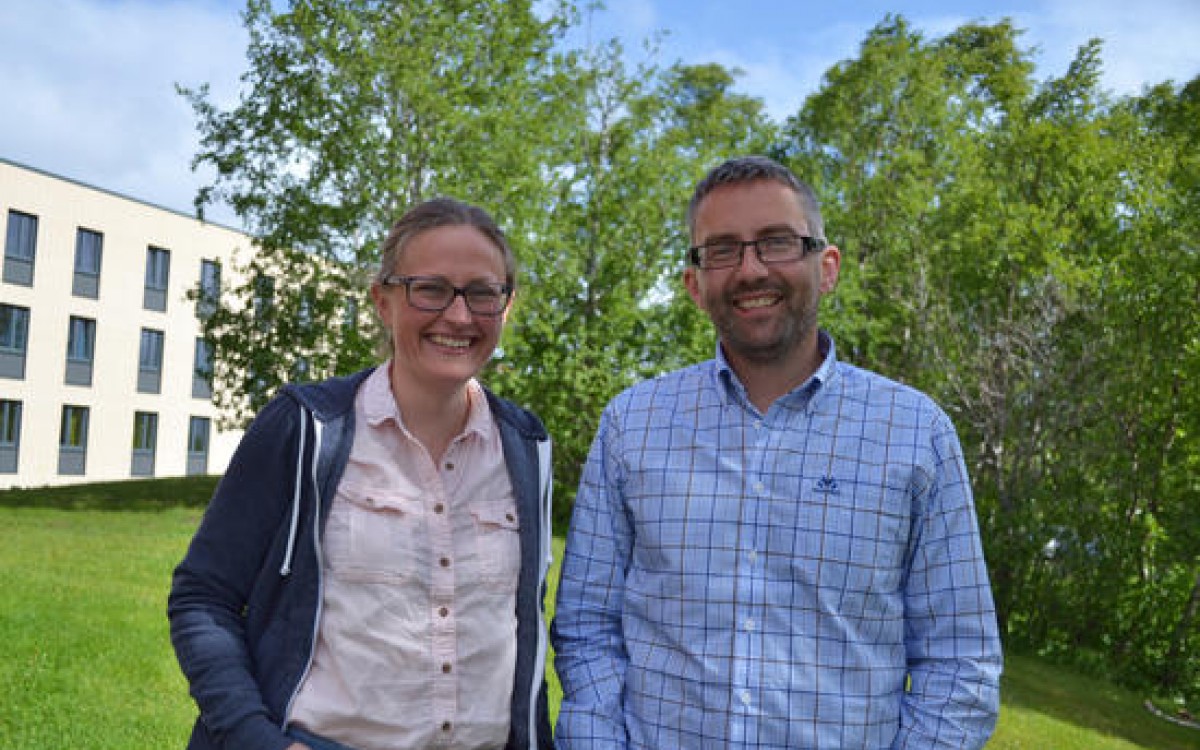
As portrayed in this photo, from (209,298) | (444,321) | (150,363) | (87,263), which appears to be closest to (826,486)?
(444,321)

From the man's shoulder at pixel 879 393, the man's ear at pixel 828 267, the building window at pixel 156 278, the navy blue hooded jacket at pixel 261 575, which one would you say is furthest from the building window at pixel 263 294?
the building window at pixel 156 278

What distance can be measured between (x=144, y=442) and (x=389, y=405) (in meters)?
45.6

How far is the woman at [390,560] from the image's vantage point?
7.63 ft

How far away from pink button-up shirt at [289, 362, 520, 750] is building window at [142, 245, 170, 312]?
148 ft

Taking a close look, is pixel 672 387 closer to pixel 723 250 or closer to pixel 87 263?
pixel 723 250

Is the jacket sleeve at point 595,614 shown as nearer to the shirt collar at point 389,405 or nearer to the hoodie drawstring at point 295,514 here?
the shirt collar at point 389,405

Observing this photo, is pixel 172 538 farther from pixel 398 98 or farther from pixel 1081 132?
pixel 1081 132

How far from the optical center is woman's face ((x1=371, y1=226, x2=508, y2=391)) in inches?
101

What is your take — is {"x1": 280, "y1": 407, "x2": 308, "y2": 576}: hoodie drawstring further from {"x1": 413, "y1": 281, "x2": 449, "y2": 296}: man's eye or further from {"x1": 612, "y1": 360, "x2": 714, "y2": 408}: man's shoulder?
{"x1": 612, "y1": 360, "x2": 714, "y2": 408}: man's shoulder

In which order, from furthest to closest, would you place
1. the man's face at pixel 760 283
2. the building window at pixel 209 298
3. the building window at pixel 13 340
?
1. the building window at pixel 13 340
2. the building window at pixel 209 298
3. the man's face at pixel 760 283

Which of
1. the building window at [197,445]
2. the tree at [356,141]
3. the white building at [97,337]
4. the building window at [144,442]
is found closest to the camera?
the tree at [356,141]

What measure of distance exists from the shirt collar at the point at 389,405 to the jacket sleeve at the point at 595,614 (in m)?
0.31

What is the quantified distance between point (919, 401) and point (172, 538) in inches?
598

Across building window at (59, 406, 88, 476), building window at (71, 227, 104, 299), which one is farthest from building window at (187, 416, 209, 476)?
building window at (71, 227, 104, 299)
